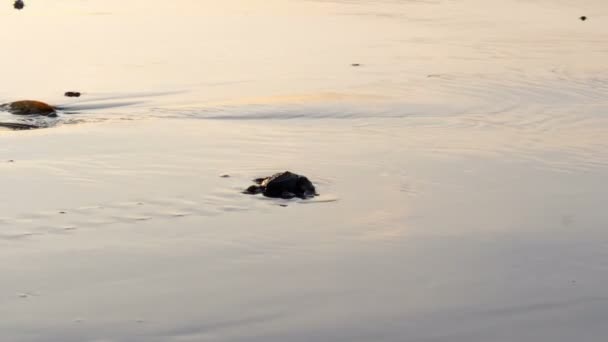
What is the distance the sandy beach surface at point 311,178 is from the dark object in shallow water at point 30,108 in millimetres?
169

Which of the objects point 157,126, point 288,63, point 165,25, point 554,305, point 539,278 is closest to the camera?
point 554,305

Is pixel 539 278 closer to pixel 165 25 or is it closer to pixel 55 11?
pixel 165 25

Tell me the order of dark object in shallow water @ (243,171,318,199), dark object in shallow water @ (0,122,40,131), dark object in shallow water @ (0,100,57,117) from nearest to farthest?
dark object in shallow water @ (243,171,318,199) → dark object in shallow water @ (0,122,40,131) → dark object in shallow water @ (0,100,57,117)

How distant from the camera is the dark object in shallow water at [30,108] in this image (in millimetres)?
10938

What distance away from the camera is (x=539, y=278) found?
253 inches

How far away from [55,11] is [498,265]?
1310cm

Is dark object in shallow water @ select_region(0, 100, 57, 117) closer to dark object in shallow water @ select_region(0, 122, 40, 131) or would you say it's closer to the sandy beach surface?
the sandy beach surface

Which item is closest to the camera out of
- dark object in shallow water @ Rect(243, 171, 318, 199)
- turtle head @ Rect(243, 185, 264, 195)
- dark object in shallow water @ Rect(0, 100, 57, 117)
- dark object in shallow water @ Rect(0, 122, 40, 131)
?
dark object in shallow water @ Rect(243, 171, 318, 199)

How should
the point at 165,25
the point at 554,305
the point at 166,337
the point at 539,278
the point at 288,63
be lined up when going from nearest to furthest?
the point at 166,337 → the point at 554,305 → the point at 539,278 → the point at 288,63 → the point at 165,25

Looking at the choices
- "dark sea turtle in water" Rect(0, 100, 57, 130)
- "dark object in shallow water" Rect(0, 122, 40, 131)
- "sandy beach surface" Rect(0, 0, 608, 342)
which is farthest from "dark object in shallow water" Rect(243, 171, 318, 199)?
"dark sea turtle in water" Rect(0, 100, 57, 130)

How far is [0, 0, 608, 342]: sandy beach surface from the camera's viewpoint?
5812 mm

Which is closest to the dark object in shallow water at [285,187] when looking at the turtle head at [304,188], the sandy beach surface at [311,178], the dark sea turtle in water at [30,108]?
the turtle head at [304,188]

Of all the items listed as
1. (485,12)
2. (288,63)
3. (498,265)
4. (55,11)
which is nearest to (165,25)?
(55,11)

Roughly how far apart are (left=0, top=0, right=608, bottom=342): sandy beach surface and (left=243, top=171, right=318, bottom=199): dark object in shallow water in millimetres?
123
